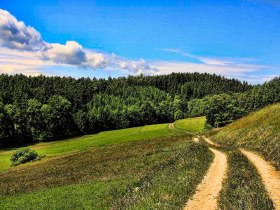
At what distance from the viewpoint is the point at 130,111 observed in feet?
635

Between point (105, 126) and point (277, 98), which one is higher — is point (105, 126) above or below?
below

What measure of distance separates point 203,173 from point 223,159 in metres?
9.25

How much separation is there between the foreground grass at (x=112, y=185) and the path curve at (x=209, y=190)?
0.50 metres

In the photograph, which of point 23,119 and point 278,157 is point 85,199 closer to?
point 278,157

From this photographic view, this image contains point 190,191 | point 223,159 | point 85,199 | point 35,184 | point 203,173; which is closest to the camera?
→ point 190,191

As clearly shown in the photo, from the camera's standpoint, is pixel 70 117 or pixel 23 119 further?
pixel 70 117

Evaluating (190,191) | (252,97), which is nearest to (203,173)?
(190,191)

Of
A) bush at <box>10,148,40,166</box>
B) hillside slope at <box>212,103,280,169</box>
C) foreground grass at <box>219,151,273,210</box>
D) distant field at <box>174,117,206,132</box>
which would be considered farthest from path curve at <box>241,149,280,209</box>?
distant field at <box>174,117,206,132</box>

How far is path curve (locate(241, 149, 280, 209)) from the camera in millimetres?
20836

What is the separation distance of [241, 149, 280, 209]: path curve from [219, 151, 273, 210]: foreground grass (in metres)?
0.41

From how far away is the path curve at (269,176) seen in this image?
2084 centimetres

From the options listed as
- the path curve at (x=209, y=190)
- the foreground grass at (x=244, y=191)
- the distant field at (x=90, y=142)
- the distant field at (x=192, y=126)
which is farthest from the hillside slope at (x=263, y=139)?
the distant field at (x=192, y=126)

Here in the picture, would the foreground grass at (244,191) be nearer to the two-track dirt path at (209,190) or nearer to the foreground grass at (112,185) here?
the two-track dirt path at (209,190)

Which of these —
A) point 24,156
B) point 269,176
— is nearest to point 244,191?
point 269,176
